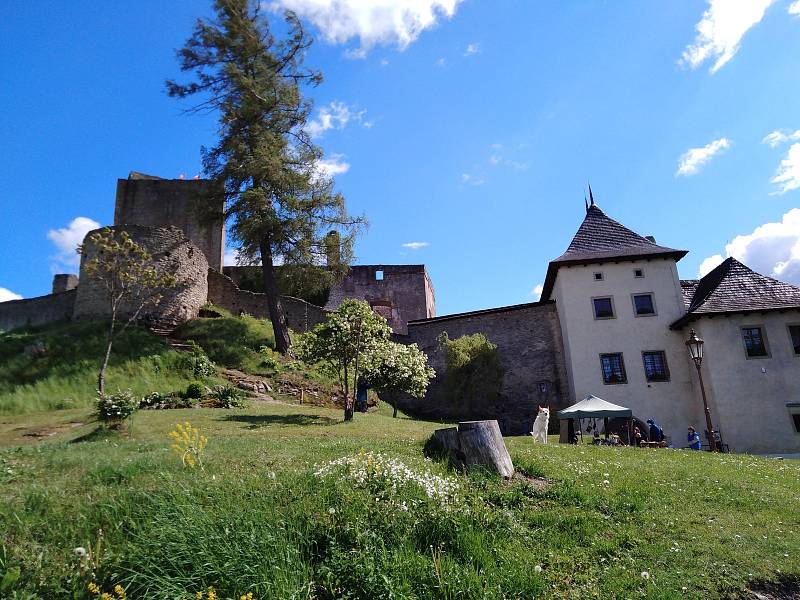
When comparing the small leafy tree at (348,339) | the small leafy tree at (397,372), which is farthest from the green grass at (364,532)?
the small leafy tree at (397,372)

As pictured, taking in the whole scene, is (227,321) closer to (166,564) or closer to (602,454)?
(602,454)

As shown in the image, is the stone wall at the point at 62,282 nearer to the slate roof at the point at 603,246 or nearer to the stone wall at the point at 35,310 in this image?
the stone wall at the point at 35,310

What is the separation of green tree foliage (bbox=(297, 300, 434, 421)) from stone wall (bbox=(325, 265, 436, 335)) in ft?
63.3

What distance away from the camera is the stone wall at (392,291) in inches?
1515

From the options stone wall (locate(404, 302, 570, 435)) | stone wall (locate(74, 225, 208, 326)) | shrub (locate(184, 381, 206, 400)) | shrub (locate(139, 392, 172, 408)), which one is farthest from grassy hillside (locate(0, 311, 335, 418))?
stone wall (locate(404, 302, 570, 435))

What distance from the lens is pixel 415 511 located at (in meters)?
5.68

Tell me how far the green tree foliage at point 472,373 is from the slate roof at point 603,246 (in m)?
5.76

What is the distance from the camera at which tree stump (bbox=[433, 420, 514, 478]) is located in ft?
25.2

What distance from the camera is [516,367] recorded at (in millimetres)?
27453

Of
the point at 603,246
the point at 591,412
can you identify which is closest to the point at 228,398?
the point at 591,412

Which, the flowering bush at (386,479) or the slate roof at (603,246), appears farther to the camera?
the slate roof at (603,246)

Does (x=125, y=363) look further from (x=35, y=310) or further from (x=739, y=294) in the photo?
(x=739, y=294)

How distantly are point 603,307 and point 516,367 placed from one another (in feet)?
17.7

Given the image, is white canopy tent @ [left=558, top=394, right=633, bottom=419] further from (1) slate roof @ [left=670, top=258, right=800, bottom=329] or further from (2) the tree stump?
(2) the tree stump
